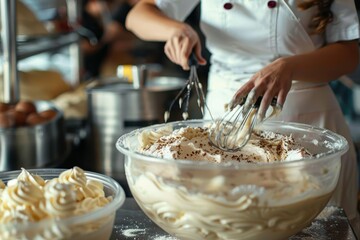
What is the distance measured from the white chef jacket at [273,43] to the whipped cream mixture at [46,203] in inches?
26.1

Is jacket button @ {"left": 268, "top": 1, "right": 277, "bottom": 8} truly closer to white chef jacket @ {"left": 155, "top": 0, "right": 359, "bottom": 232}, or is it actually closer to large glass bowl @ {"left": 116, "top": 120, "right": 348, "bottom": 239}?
white chef jacket @ {"left": 155, "top": 0, "right": 359, "bottom": 232}

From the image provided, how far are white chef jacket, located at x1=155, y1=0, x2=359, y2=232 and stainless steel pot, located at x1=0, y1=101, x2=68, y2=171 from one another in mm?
536

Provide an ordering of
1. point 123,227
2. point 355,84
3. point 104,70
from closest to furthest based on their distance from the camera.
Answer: point 123,227 → point 355,84 → point 104,70

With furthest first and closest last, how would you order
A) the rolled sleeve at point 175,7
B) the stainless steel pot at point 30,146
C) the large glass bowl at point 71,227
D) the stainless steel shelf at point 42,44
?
the stainless steel shelf at point 42,44 → the stainless steel pot at point 30,146 → the rolled sleeve at point 175,7 → the large glass bowl at point 71,227

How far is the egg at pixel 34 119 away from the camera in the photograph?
1.72 meters

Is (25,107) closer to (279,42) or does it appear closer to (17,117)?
(17,117)

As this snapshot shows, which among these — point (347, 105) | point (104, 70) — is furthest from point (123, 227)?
point (104, 70)

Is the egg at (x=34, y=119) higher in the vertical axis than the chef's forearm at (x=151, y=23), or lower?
lower

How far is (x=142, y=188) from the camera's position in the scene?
906 millimetres

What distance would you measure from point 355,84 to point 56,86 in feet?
5.92

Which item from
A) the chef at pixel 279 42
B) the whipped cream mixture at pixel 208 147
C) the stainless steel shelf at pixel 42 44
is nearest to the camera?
the whipped cream mixture at pixel 208 147

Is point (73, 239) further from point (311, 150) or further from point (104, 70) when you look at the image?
point (104, 70)

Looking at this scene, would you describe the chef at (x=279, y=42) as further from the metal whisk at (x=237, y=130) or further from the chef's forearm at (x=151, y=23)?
the metal whisk at (x=237, y=130)

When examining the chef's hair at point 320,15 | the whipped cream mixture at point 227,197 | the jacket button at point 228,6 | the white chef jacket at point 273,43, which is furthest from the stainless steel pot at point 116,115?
the whipped cream mixture at point 227,197
